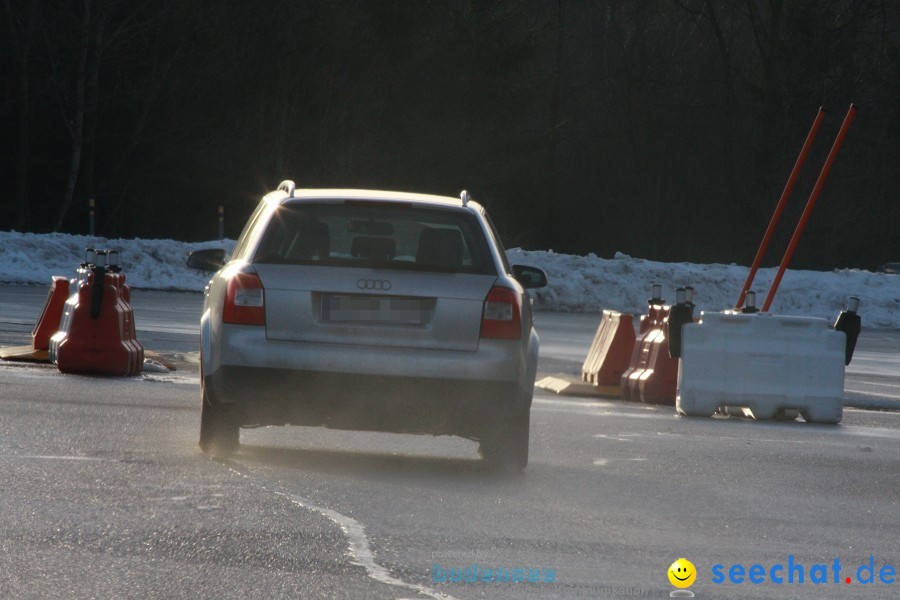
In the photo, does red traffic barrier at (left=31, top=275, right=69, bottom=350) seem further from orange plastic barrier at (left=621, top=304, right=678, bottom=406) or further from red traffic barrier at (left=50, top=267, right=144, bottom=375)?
orange plastic barrier at (left=621, top=304, right=678, bottom=406)

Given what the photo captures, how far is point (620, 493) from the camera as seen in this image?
834cm

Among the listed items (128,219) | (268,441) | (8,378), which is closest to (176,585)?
(268,441)

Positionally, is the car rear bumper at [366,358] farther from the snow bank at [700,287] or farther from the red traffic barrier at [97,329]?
the snow bank at [700,287]

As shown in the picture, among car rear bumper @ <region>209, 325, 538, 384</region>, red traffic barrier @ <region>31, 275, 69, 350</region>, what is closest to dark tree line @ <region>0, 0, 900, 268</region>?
red traffic barrier @ <region>31, 275, 69, 350</region>

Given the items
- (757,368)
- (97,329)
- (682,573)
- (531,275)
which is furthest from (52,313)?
(682,573)

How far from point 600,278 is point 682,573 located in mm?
26861

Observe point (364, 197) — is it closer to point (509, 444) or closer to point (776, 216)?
point (509, 444)

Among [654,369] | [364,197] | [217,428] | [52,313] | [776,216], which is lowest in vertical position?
[217,428]

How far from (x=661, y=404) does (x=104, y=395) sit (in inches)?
190

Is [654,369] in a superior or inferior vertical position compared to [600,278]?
inferior

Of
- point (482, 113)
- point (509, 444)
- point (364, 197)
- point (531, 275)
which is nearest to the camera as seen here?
point (509, 444)

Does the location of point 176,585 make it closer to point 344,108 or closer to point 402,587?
point 402,587

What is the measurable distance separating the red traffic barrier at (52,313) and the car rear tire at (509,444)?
642 centimetres

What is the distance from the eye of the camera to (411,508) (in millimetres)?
7520
